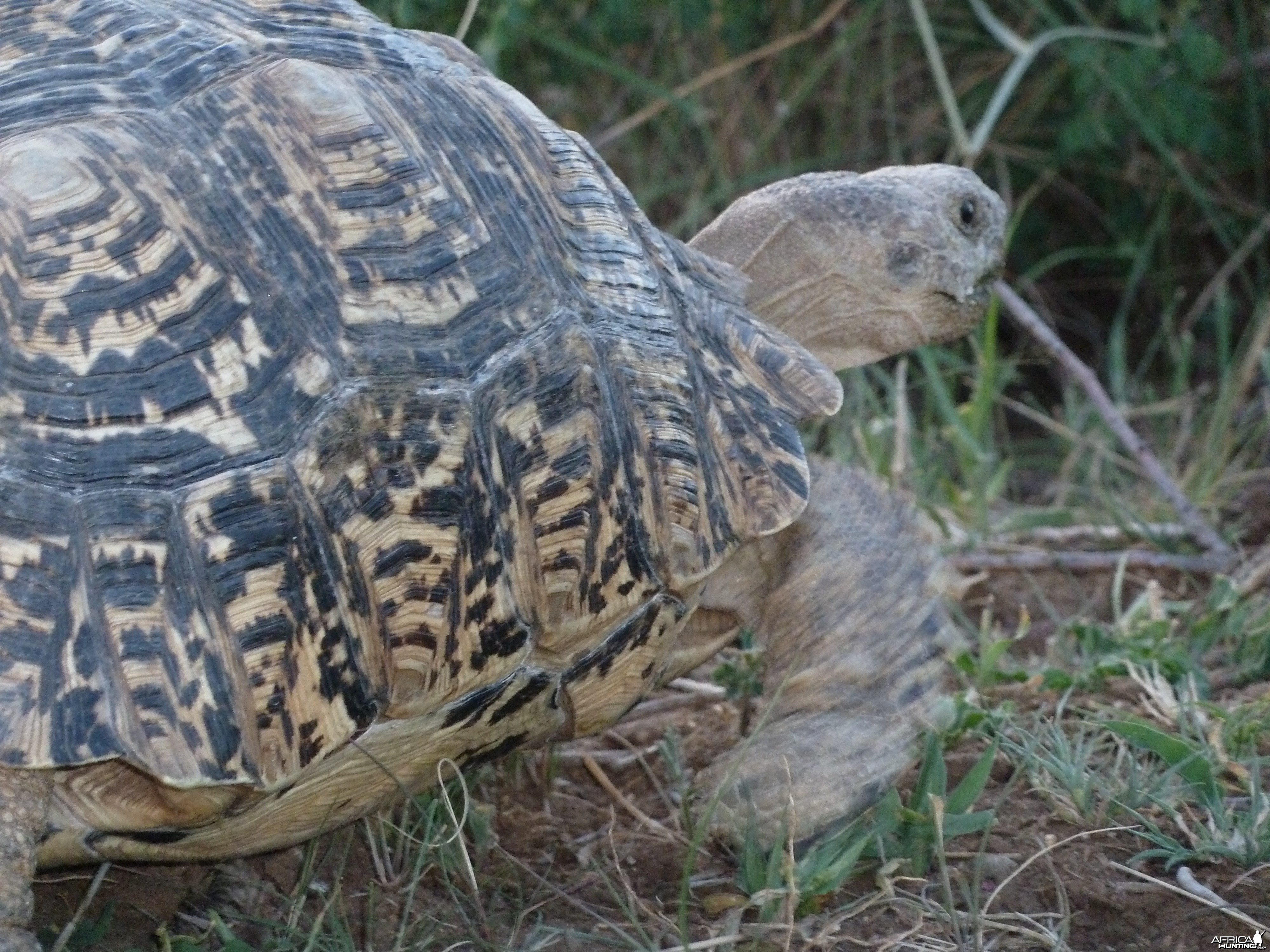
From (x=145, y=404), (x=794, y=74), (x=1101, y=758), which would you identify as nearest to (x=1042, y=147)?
(x=794, y=74)

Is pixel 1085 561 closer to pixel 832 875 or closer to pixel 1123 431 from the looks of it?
pixel 1123 431

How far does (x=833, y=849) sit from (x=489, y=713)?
603 mm

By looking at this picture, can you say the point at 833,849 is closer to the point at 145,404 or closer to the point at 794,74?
the point at 145,404

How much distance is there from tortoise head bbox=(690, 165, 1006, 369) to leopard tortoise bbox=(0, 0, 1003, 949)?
1.25ft

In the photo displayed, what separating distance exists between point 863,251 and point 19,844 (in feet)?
6.39

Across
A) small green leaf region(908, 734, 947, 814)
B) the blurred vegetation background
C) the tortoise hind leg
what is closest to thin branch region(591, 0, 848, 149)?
the blurred vegetation background

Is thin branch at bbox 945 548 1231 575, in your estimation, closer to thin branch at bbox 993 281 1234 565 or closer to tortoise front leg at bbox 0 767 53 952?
thin branch at bbox 993 281 1234 565

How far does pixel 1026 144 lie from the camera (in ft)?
18.9

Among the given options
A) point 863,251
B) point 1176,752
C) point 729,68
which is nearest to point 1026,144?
point 729,68

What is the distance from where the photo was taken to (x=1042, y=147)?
5777mm

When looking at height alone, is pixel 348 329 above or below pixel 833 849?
above

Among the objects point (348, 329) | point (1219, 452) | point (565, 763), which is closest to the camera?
point (348, 329)

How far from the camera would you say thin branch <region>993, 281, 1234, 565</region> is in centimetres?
375

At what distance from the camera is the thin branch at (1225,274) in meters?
5.02
